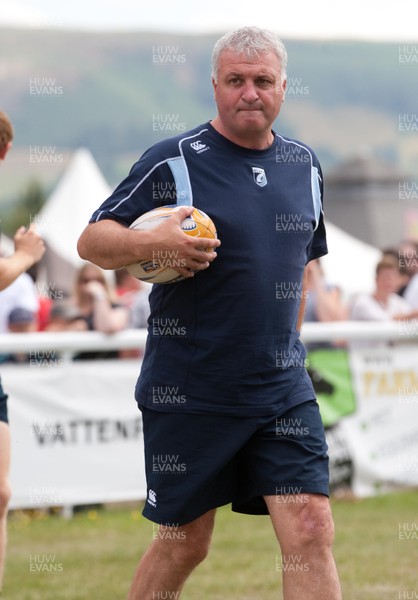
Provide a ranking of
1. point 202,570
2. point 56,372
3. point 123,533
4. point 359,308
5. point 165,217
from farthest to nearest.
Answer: point 359,308, point 56,372, point 123,533, point 202,570, point 165,217

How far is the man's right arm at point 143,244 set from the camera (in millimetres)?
4562

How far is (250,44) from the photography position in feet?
15.7

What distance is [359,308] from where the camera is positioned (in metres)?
A: 11.3

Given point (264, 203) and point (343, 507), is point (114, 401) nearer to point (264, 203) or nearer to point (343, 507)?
point (343, 507)

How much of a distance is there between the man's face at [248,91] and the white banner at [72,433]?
17.4 ft

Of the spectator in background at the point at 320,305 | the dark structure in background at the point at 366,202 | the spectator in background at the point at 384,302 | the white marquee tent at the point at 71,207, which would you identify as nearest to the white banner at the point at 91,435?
the spectator in background at the point at 320,305

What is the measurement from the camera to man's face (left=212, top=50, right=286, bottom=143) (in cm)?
477

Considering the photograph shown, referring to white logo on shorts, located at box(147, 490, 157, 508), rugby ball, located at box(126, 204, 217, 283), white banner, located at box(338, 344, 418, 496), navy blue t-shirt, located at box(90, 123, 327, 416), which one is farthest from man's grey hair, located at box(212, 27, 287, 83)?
white banner, located at box(338, 344, 418, 496)

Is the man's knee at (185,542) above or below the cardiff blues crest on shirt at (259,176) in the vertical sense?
below

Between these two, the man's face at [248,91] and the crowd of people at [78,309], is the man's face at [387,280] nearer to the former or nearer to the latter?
the crowd of people at [78,309]

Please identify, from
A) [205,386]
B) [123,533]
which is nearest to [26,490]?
[123,533]

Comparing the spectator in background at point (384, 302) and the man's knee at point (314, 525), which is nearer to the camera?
the man's knee at point (314, 525)

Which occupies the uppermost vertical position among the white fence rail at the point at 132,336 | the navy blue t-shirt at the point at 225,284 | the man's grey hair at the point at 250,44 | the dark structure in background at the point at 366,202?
the man's grey hair at the point at 250,44

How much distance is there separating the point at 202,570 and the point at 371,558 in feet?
3.72
